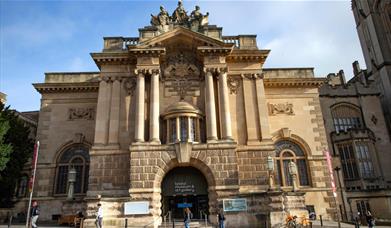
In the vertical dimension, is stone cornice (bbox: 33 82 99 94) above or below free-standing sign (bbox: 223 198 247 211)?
above

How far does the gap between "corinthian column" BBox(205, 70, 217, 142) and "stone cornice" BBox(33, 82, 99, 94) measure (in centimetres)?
1126

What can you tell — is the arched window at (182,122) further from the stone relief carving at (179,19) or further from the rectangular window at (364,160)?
the rectangular window at (364,160)

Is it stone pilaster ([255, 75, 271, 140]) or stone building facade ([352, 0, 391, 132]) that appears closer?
stone pilaster ([255, 75, 271, 140])

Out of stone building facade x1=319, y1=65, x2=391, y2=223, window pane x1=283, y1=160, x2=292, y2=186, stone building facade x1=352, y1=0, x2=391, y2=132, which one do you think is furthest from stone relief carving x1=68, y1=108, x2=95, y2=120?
stone building facade x1=352, y1=0, x2=391, y2=132

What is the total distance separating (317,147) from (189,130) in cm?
1267

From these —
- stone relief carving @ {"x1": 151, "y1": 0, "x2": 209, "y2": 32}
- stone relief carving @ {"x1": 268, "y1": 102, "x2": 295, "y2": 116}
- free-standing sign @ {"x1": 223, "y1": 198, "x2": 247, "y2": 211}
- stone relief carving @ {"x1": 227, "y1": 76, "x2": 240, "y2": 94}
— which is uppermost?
stone relief carving @ {"x1": 151, "y1": 0, "x2": 209, "y2": 32}

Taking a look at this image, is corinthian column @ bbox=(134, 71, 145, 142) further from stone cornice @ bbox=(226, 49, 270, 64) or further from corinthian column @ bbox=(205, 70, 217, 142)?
stone cornice @ bbox=(226, 49, 270, 64)

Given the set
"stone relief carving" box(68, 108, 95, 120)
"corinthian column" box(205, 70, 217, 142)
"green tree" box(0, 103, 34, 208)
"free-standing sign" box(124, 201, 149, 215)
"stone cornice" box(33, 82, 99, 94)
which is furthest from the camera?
"stone cornice" box(33, 82, 99, 94)

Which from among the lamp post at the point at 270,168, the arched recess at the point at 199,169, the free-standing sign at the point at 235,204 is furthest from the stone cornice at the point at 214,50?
the free-standing sign at the point at 235,204

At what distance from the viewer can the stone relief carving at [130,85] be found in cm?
2554

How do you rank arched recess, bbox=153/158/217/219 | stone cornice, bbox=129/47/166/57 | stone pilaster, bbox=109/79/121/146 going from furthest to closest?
stone cornice, bbox=129/47/166/57
stone pilaster, bbox=109/79/121/146
arched recess, bbox=153/158/217/219

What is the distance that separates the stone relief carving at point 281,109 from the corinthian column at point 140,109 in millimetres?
12297

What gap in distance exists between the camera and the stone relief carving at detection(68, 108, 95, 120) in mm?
28672

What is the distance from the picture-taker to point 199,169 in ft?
74.9
